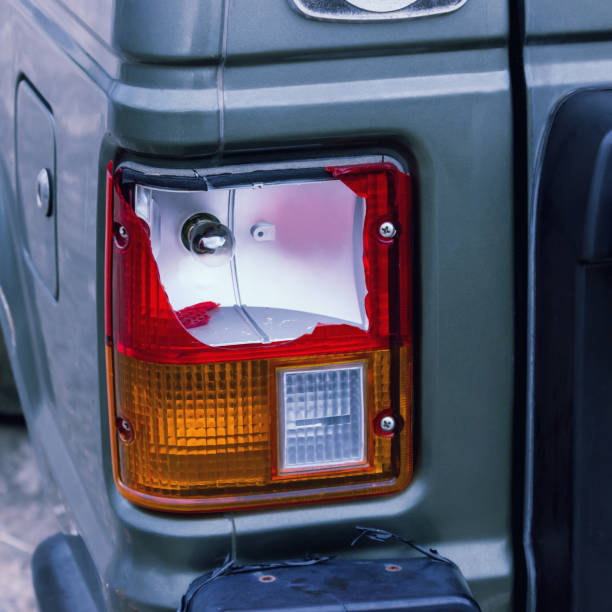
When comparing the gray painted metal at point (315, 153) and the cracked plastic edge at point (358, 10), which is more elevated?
the cracked plastic edge at point (358, 10)

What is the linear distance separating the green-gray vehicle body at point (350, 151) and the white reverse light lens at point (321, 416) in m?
0.08

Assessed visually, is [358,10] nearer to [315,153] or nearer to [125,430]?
[315,153]

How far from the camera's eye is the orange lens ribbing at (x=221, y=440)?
1.35m

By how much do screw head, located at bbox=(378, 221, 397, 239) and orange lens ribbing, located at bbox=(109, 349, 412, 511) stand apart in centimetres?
17

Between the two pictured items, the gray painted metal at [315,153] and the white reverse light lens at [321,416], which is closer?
the gray painted metal at [315,153]

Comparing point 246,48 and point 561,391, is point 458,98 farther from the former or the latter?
point 561,391

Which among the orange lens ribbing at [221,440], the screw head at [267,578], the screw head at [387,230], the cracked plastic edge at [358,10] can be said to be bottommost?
the screw head at [267,578]

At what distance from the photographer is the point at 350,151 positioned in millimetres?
1308

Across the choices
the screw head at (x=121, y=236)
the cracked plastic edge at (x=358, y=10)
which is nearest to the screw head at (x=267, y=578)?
the screw head at (x=121, y=236)

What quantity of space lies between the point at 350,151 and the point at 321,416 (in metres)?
0.37

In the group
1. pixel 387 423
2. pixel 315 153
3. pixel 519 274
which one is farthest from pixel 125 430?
pixel 519 274

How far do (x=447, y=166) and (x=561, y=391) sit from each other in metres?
0.34

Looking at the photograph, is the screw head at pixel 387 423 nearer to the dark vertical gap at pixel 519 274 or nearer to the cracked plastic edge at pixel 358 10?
the dark vertical gap at pixel 519 274

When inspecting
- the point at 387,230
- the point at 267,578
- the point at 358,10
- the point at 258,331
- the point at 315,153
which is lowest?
the point at 267,578
